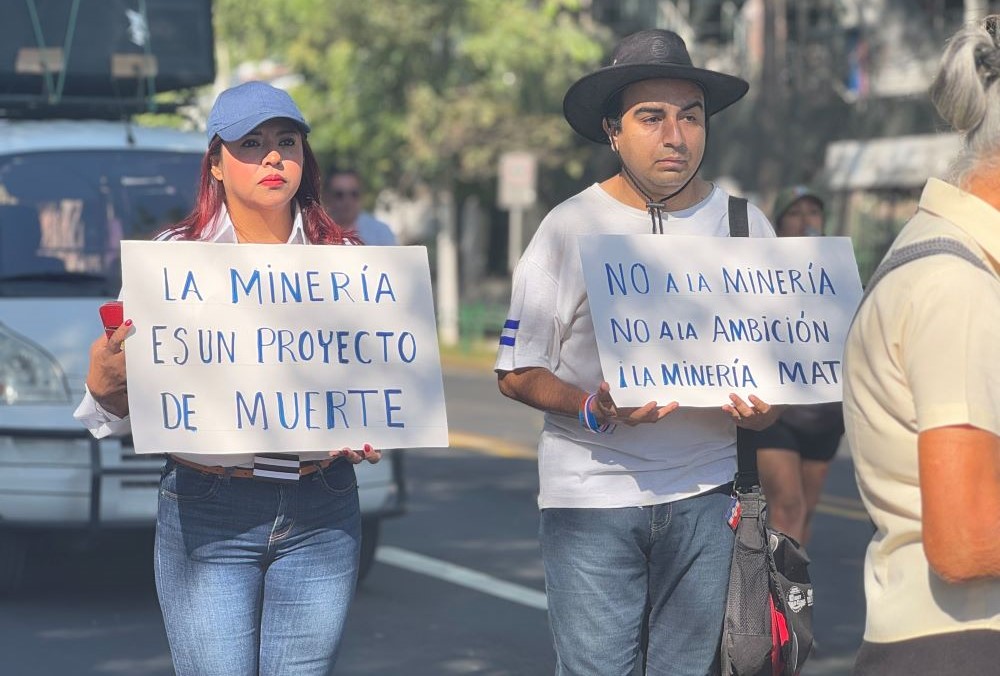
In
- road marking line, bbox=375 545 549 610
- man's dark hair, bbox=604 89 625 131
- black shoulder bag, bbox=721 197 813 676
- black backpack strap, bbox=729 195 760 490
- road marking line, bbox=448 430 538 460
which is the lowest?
road marking line, bbox=448 430 538 460

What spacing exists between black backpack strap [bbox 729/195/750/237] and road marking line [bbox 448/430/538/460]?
997cm

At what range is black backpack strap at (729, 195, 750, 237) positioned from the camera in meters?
4.17

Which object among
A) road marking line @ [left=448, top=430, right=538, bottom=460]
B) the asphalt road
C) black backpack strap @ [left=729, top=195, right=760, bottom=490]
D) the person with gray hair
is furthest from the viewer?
road marking line @ [left=448, top=430, right=538, bottom=460]

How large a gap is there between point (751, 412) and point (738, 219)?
1.72ft

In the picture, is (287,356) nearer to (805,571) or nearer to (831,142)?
(805,571)

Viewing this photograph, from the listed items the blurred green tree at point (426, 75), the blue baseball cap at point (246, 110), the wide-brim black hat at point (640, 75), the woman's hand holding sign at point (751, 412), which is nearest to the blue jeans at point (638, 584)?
the woman's hand holding sign at point (751, 412)

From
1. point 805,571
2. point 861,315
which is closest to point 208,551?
point 805,571

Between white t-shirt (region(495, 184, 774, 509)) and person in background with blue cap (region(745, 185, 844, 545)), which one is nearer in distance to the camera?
white t-shirt (region(495, 184, 774, 509))

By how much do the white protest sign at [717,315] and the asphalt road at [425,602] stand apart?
292 centimetres

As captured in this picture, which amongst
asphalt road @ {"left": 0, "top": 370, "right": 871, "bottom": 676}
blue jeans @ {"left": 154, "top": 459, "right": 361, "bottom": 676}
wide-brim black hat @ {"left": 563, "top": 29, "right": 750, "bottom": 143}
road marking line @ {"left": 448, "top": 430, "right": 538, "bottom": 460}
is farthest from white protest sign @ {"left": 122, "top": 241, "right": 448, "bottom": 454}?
road marking line @ {"left": 448, "top": 430, "right": 538, "bottom": 460}

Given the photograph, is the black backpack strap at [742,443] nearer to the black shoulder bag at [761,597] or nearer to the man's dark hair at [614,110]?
the black shoulder bag at [761,597]

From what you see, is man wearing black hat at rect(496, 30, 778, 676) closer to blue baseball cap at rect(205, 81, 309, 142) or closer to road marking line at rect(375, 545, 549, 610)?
blue baseball cap at rect(205, 81, 309, 142)

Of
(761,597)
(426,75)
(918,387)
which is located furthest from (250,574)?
(426,75)

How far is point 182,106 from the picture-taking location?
9.43 metres
